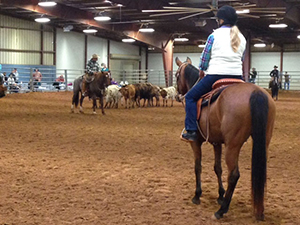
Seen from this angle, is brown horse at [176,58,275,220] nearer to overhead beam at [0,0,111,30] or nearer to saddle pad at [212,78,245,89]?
saddle pad at [212,78,245,89]

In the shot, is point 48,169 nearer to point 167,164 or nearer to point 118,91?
point 167,164

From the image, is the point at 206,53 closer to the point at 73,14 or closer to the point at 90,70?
the point at 90,70

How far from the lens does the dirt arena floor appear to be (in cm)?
479

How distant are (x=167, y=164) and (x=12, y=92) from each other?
23.6m

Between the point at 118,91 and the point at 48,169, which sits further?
the point at 118,91

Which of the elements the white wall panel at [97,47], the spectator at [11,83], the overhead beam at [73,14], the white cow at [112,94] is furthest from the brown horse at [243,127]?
the white wall panel at [97,47]

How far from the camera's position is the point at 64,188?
5.90 m

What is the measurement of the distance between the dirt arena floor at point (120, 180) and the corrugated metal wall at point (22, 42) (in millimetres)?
24980

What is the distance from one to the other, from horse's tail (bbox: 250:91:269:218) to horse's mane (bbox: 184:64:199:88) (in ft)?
5.35

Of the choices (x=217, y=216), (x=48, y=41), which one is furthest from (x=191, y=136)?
(x=48, y=41)

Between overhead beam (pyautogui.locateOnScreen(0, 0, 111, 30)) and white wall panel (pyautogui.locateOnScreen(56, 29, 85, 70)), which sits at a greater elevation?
overhead beam (pyautogui.locateOnScreen(0, 0, 111, 30))

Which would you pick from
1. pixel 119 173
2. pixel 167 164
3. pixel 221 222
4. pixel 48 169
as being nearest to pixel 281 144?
pixel 167 164

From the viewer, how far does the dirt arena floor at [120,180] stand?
4.79 meters

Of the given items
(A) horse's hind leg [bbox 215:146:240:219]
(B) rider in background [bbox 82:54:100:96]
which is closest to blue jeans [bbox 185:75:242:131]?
(A) horse's hind leg [bbox 215:146:240:219]
